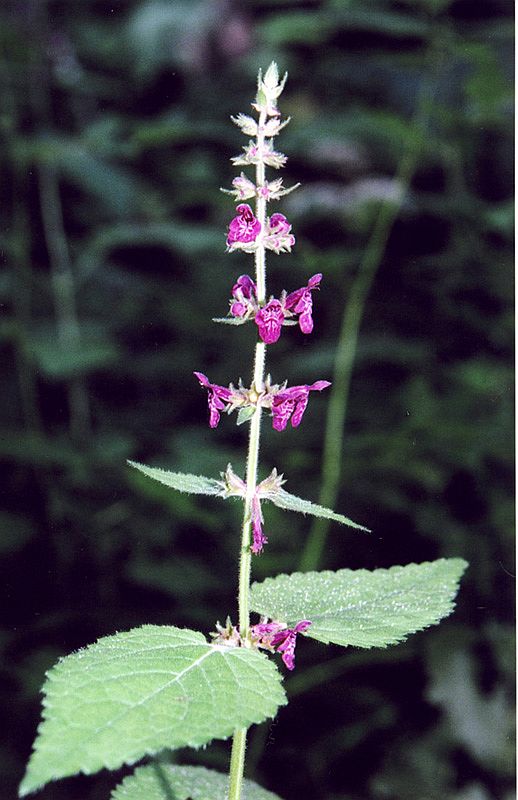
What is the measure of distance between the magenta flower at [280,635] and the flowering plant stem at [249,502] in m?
0.05

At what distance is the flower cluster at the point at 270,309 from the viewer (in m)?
1.43

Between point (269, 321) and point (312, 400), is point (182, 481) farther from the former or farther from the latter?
point (312, 400)

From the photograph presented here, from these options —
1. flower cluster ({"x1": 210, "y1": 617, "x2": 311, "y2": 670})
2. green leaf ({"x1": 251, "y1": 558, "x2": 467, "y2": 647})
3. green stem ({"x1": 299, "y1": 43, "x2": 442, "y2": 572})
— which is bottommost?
flower cluster ({"x1": 210, "y1": 617, "x2": 311, "y2": 670})

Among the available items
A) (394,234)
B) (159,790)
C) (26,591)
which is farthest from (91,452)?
(159,790)

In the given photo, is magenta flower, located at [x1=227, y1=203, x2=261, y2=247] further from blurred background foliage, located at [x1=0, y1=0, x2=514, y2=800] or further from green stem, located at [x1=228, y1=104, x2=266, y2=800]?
blurred background foliage, located at [x1=0, y1=0, x2=514, y2=800]

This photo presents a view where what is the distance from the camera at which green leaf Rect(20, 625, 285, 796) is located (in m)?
1.04

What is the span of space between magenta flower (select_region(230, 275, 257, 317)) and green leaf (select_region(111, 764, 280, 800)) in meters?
0.98

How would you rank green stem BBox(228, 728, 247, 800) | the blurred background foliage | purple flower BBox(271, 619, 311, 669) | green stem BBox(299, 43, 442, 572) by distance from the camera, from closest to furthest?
green stem BBox(228, 728, 247, 800) → purple flower BBox(271, 619, 311, 669) → green stem BBox(299, 43, 442, 572) → the blurred background foliage

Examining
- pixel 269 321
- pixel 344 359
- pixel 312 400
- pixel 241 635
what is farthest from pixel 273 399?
pixel 312 400

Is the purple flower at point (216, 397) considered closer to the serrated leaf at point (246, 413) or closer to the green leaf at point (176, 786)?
the serrated leaf at point (246, 413)

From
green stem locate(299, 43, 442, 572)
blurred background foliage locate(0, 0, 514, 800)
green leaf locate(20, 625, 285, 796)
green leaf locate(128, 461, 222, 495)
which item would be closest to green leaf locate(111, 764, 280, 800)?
green leaf locate(20, 625, 285, 796)

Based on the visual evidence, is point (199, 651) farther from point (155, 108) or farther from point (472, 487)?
point (155, 108)

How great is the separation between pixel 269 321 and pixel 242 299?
0.29ft

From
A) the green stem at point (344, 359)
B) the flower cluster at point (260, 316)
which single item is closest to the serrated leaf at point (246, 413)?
the flower cluster at point (260, 316)
